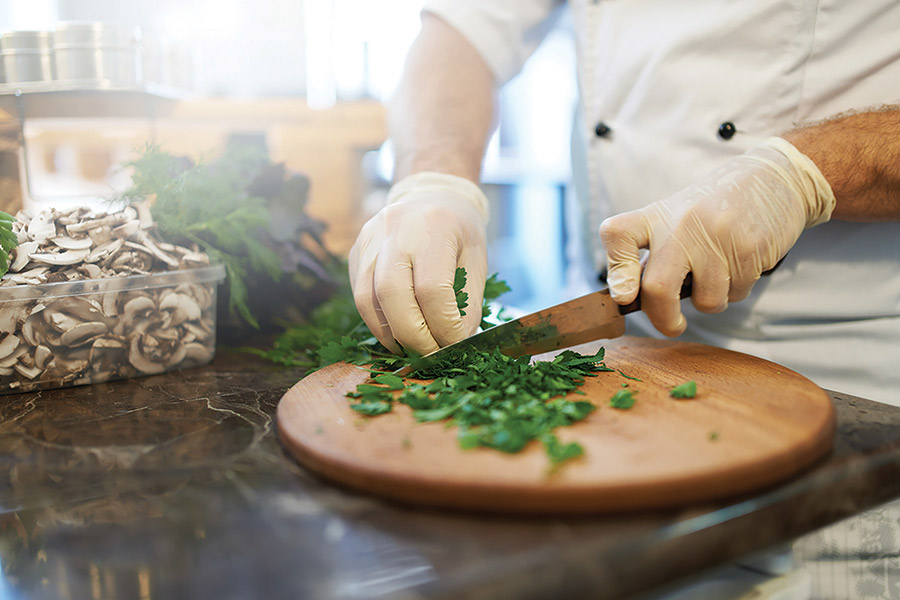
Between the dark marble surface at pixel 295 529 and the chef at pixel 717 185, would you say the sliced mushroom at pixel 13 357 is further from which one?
the chef at pixel 717 185

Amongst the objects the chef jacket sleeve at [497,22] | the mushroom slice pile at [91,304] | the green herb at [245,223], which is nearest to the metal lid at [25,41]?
the green herb at [245,223]

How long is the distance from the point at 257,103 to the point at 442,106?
230 cm

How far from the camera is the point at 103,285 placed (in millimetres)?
941

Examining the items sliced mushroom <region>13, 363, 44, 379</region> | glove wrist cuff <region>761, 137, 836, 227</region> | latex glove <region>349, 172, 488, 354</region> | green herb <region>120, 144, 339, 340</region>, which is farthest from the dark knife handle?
sliced mushroom <region>13, 363, 44, 379</region>

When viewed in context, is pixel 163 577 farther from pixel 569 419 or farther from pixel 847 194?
pixel 847 194

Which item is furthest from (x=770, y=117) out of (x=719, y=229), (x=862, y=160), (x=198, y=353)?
(x=198, y=353)

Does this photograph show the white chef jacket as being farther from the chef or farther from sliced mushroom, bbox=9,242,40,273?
sliced mushroom, bbox=9,242,40,273

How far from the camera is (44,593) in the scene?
0.51 metres

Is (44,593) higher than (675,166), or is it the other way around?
(675,166)

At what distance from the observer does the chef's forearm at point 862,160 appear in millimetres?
989

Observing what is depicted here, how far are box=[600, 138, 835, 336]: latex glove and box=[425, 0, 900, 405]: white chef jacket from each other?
0.48 feet

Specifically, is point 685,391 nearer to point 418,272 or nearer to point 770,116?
point 418,272

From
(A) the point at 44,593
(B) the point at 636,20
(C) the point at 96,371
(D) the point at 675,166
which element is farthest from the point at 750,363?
(C) the point at 96,371

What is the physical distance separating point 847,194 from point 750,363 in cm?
A: 33
